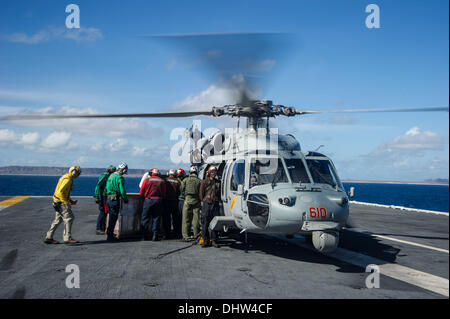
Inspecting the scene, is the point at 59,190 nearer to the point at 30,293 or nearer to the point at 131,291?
the point at 30,293

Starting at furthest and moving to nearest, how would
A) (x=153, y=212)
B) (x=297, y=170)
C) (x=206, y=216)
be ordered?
1. (x=153, y=212)
2. (x=206, y=216)
3. (x=297, y=170)

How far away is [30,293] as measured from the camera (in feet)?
17.7

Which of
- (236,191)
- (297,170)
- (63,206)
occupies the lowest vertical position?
(63,206)

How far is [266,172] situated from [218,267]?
8.27 ft

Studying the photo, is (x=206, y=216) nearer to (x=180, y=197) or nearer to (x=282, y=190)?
(x=180, y=197)

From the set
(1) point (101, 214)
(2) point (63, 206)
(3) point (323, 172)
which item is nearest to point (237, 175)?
(3) point (323, 172)

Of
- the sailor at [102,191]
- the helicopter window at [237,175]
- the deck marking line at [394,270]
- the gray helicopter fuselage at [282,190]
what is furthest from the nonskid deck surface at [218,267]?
the helicopter window at [237,175]

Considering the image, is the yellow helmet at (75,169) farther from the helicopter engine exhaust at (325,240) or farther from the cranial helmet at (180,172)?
the helicopter engine exhaust at (325,240)

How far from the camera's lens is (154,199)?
9961 mm

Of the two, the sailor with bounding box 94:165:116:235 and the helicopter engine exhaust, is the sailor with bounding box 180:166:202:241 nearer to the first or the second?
the sailor with bounding box 94:165:116:235

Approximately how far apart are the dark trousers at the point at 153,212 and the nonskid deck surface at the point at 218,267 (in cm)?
57

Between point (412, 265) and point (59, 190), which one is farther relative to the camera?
point (59, 190)
